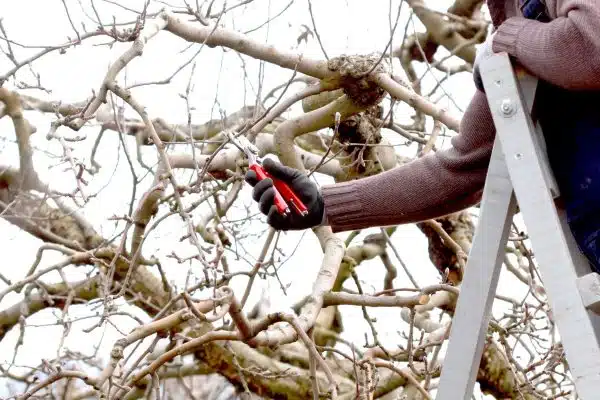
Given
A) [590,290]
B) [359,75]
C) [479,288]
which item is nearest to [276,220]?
[479,288]

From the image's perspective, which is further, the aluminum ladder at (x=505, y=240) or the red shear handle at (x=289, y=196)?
the red shear handle at (x=289, y=196)

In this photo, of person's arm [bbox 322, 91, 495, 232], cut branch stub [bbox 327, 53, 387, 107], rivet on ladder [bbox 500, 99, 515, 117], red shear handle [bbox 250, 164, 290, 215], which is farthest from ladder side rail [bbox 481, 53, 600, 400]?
cut branch stub [bbox 327, 53, 387, 107]

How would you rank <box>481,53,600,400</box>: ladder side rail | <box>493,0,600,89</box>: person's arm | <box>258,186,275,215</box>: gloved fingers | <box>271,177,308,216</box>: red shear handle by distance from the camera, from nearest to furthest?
<box>481,53,600,400</box>: ladder side rail → <box>493,0,600,89</box>: person's arm → <box>258,186,275,215</box>: gloved fingers → <box>271,177,308,216</box>: red shear handle

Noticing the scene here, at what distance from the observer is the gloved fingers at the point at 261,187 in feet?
7.21

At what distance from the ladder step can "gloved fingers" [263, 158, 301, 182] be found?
835 mm

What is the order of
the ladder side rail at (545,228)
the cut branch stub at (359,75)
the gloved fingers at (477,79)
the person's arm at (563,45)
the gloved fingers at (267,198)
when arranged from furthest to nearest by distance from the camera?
the cut branch stub at (359,75) → the gloved fingers at (267,198) → the gloved fingers at (477,79) → the person's arm at (563,45) → the ladder side rail at (545,228)

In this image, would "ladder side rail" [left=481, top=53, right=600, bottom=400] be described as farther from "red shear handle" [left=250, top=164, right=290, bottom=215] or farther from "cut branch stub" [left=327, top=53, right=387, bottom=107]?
"cut branch stub" [left=327, top=53, right=387, bottom=107]

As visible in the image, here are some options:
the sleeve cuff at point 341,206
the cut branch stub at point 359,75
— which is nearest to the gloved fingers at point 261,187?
the sleeve cuff at point 341,206

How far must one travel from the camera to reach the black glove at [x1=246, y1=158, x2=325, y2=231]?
86.4 inches

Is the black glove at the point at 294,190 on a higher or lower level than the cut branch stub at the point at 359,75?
lower

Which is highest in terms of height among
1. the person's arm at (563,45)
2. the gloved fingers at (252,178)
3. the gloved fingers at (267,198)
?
the person's arm at (563,45)

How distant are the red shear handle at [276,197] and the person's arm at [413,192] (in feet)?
0.66

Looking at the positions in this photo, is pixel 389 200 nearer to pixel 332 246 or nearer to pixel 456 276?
pixel 332 246

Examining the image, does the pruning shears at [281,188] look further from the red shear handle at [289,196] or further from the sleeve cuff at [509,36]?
the sleeve cuff at [509,36]
